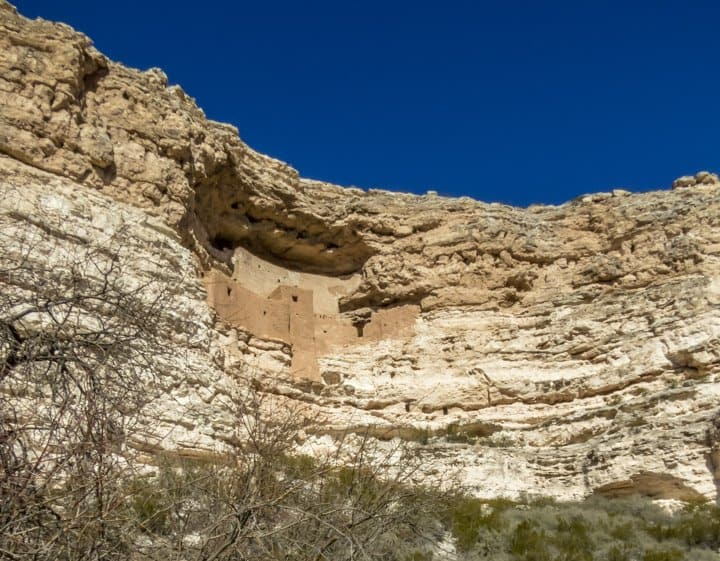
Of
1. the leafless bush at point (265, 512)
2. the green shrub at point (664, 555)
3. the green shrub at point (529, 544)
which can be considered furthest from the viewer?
the green shrub at point (529, 544)

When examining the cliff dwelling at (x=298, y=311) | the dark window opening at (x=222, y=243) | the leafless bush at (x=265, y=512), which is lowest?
the leafless bush at (x=265, y=512)

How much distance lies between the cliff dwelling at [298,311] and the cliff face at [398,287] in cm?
5

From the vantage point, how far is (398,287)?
2158 centimetres

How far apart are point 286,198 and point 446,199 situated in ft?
13.1

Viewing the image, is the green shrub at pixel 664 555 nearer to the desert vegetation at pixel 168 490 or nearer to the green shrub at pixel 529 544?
the desert vegetation at pixel 168 490

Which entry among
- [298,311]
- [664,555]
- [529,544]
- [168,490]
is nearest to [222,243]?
[298,311]

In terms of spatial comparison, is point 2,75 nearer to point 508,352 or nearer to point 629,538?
point 508,352

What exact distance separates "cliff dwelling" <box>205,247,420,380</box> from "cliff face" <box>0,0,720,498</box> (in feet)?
0.17

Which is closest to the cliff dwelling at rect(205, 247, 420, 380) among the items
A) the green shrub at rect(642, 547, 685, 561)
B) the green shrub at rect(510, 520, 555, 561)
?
the green shrub at rect(510, 520, 555, 561)

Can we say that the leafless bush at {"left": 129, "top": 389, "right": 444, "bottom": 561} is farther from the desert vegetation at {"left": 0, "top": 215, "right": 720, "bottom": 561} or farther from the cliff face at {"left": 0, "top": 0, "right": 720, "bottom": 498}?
the cliff face at {"left": 0, "top": 0, "right": 720, "bottom": 498}

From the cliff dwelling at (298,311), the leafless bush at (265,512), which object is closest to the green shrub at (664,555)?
the leafless bush at (265,512)

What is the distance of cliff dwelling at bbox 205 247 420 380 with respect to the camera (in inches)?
766

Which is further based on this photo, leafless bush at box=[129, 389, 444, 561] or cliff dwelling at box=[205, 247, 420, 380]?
cliff dwelling at box=[205, 247, 420, 380]

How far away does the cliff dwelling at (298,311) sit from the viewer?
63.8 feet
